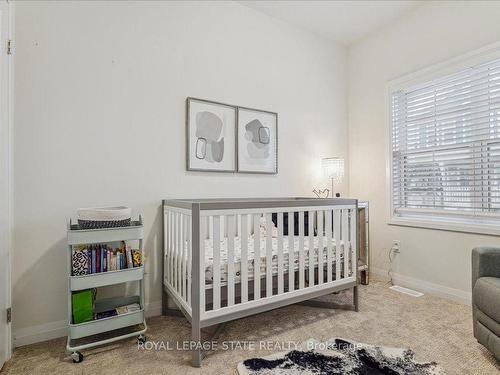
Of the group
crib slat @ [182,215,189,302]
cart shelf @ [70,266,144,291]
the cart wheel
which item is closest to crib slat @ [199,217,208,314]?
crib slat @ [182,215,189,302]

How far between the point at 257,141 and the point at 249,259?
1268mm

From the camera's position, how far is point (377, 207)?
3.04m

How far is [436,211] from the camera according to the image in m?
2.54

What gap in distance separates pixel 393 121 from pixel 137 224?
2.64 metres

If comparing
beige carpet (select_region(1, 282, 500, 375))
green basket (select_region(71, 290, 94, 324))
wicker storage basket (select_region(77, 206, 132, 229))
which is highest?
wicker storage basket (select_region(77, 206, 132, 229))

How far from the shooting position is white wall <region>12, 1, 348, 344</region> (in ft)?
5.73

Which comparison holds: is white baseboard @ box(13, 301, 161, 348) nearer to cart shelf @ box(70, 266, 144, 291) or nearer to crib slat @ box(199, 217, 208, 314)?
→ cart shelf @ box(70, 266, 144, 291)

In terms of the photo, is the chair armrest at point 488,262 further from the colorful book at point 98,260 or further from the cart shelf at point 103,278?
the colorful book at point 98,260

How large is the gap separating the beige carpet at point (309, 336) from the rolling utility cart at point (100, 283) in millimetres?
75

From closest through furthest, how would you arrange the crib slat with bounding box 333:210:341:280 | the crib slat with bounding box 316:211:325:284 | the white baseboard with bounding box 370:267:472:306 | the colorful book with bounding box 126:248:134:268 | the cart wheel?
the cart wheel
the colorful book with bounding box 126:248:134:268
the crib slat with bounding box 316:211:325:284
the crib slat with bounding box 333:210:341:280
the white baseboard with bounding box 370:267:472:306

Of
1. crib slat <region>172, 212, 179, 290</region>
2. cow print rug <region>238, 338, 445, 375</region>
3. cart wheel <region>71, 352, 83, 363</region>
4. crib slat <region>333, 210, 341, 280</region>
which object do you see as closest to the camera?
cow print rug <region>238, 338, 445, 375</region>

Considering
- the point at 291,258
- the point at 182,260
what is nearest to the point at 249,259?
the point at 291,258

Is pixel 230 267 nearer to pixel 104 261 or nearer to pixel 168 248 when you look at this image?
pixel 168 248

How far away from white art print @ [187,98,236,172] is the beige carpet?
1225 mm
